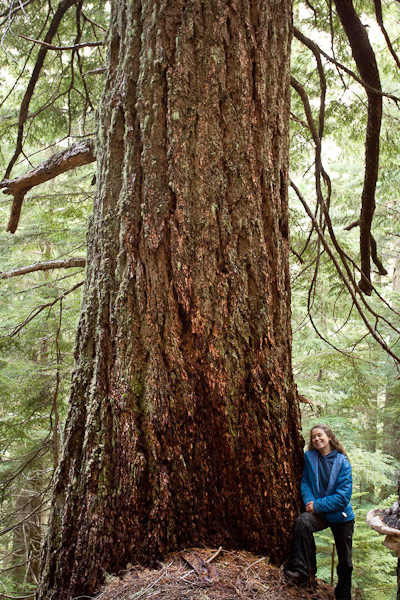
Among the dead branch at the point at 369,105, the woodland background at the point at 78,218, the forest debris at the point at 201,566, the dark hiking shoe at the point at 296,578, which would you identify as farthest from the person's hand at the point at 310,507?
the dead branch at the point at 369,105

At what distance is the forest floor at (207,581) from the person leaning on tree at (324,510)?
11 cm

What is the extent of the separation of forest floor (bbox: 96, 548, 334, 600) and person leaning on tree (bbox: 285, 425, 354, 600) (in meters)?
0.11

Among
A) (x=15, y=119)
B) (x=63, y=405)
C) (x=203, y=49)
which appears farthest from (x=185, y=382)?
(x=15, y=119)

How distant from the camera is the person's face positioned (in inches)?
102

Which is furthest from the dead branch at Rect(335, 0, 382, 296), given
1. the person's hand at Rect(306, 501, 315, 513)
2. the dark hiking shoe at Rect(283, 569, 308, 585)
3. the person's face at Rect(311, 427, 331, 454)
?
the dark hiking shoe at Rect(283, 569, 308, 585)

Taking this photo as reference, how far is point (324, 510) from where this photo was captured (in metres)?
→ 2.15

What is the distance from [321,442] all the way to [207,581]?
1.20 meters

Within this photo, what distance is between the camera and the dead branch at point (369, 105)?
277cm

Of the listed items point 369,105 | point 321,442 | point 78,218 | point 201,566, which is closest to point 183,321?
point 201,566

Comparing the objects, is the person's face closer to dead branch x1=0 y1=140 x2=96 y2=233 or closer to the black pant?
the black pant

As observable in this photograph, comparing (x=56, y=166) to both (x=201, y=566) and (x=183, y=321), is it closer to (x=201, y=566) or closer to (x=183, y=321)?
(x=183, y=321)

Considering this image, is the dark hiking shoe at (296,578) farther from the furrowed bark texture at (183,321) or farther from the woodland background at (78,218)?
the woodland background at (78,218)

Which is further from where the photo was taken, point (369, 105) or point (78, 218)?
point (78, 218)

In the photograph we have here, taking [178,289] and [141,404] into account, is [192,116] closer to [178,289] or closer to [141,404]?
[178,289]
